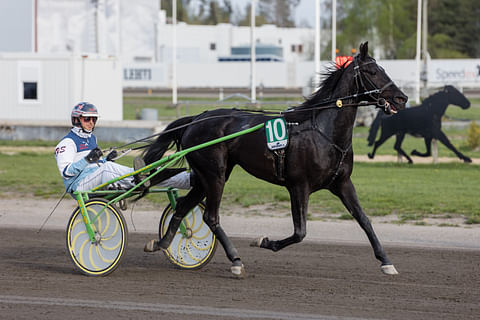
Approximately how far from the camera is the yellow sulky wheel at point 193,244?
6.93m

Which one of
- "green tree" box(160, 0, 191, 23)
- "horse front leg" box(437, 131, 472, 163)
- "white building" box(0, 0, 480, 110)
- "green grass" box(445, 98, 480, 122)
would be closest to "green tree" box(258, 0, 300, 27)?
"green tree" box(160, 0, 191, 23)

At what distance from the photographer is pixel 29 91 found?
72.2 feet

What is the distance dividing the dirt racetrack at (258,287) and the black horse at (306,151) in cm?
33

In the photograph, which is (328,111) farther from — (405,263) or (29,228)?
(29,228)

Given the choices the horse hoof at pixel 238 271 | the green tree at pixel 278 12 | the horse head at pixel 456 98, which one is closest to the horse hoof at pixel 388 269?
the horse hoof at pixel 238 271

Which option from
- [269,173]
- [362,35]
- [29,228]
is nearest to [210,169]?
[269,173]

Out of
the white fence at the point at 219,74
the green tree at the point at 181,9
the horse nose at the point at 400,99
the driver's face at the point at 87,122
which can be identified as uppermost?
the green tree at the point at 181,9

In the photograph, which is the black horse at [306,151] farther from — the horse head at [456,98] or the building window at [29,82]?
the building window at [29,82]

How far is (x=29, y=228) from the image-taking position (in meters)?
9.20

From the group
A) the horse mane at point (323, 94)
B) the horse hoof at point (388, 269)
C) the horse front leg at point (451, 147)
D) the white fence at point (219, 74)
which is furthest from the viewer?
the white fence at point (219, 74)

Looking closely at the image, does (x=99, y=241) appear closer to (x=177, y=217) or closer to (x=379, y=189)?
(x=177, y=217)

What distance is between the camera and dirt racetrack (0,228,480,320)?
529 cm

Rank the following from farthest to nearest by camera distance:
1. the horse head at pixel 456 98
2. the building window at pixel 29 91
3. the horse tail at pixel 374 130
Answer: the building window at pixel 29 91, the horse tail at pixel 374 130, the horse head at pixel 456 98

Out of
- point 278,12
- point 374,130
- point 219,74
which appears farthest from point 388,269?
point 278,12
